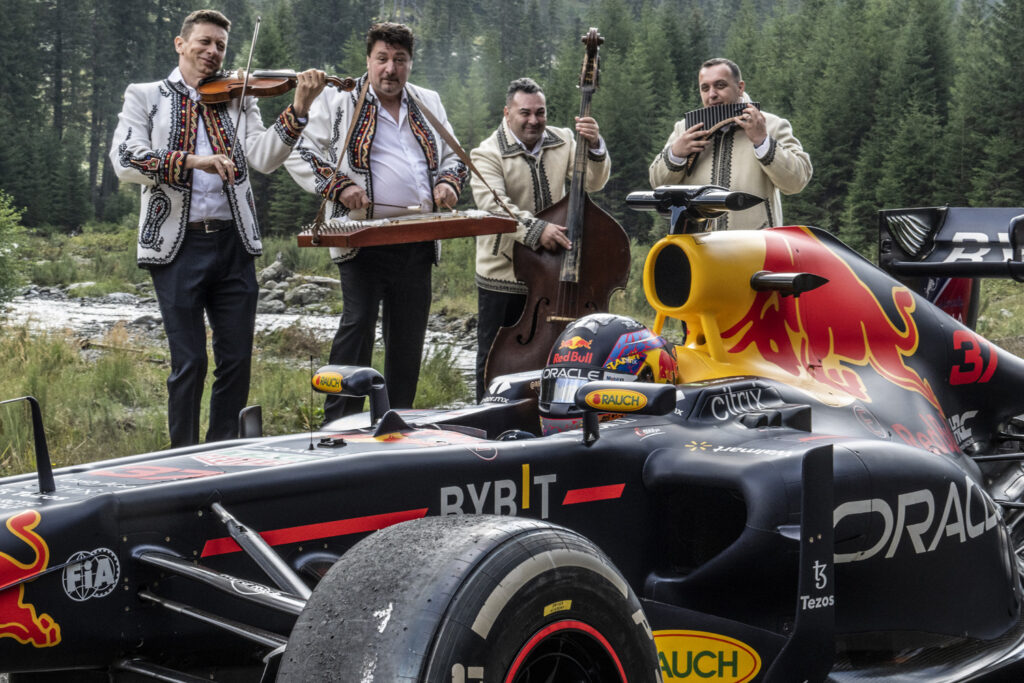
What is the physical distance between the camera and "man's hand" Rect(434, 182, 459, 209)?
6562 mm

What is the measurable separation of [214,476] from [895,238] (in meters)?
4.32

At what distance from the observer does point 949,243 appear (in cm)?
589

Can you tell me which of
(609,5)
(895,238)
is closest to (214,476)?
(895,238)

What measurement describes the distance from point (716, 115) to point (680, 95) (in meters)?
57.8

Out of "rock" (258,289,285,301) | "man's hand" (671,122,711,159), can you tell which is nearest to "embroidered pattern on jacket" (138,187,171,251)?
"man's hand" (671,122,711,159)

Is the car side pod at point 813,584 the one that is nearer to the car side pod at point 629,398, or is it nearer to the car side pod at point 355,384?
the car side pod at point 629,398

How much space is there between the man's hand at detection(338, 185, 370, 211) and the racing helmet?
2.50 m

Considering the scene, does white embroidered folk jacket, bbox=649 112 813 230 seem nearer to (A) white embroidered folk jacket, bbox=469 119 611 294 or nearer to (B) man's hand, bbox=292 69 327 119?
(A) white embroidered folk jacket, bbox=469 119 611 294

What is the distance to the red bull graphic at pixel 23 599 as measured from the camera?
2.44 metres

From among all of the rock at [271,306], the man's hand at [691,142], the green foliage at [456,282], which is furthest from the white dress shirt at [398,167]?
the rock at [271,306]

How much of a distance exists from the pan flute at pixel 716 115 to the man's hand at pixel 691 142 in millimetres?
42

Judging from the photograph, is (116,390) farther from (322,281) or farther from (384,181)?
(322,281)

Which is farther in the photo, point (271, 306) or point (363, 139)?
point (271, 306)

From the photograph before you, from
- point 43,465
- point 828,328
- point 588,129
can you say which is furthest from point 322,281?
point 43,465
